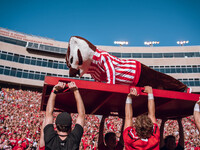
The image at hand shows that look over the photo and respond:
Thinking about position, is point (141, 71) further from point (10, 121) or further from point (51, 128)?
point (10, 121)

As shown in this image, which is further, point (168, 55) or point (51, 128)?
point (168, 55)

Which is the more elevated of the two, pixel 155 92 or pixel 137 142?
pixel 155 92

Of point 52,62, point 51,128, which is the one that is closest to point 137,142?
point 51,128

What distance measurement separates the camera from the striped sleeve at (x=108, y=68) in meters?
4.05

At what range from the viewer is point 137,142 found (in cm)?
203

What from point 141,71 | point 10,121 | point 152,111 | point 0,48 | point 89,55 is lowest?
point 10,121

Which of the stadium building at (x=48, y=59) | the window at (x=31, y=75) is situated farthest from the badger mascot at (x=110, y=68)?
the window at (x=31, y=75)

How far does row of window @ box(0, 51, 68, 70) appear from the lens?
1180 inches

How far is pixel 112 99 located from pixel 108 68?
964mm

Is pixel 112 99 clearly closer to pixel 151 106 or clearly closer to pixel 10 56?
pixel 151 106

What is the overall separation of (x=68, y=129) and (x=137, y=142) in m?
0.79

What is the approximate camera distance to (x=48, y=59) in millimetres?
32438

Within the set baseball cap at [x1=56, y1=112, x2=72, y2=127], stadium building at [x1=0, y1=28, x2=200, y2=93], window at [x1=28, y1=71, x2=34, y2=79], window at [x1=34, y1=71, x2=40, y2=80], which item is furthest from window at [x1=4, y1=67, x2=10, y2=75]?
baseball cap at [x1=56, y1=112, x2=72, y2=127]

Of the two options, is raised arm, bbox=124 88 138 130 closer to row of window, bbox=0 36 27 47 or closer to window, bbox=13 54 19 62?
window, bbox=13 54 19 62
